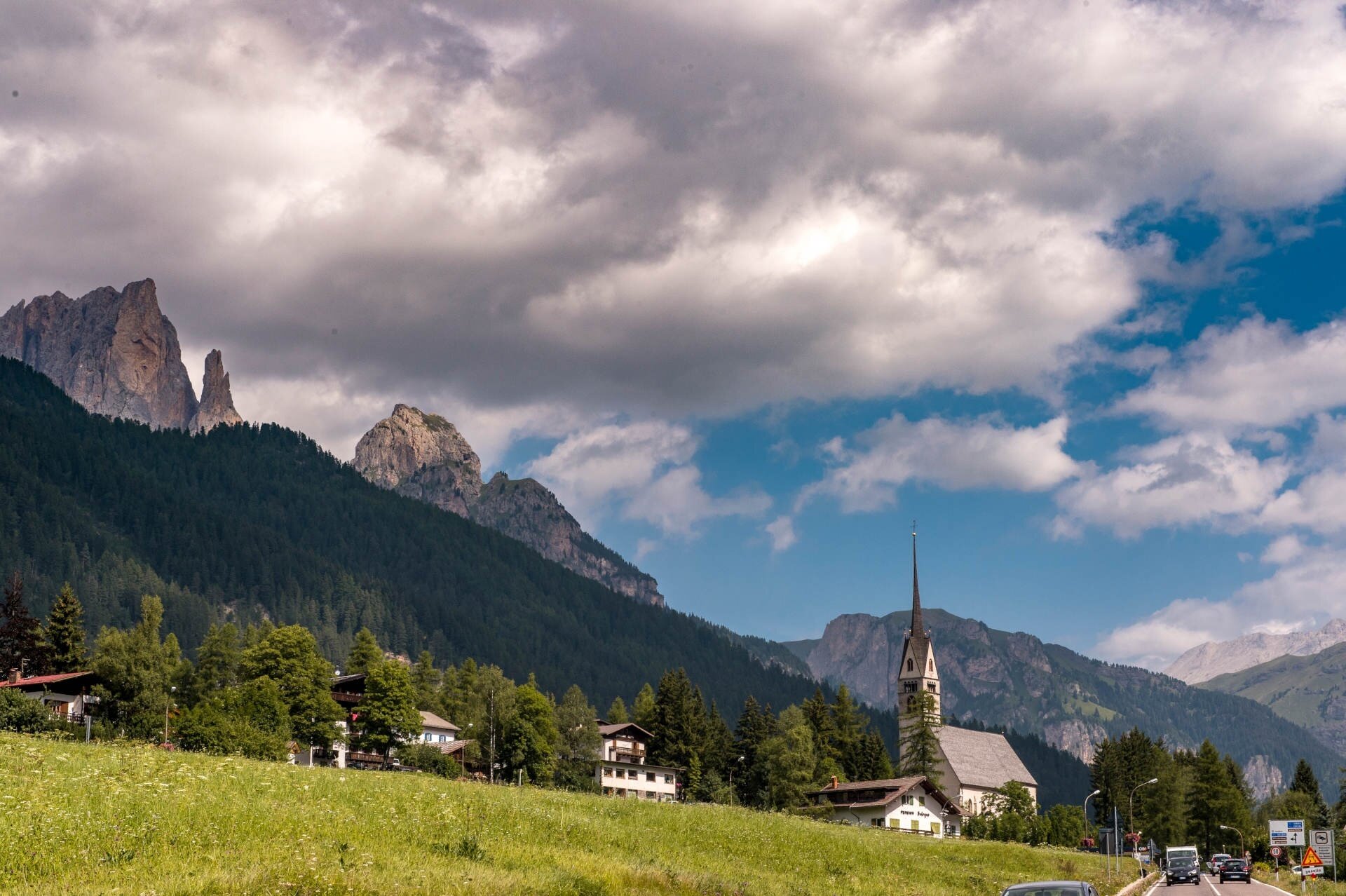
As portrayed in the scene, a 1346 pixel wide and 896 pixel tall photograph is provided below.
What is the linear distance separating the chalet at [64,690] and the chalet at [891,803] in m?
69.2

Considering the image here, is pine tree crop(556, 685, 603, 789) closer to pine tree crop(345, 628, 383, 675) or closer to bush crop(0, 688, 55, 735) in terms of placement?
pine tree crop(345, 628, 383, 675)

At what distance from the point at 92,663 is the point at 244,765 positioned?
8439 centimetres

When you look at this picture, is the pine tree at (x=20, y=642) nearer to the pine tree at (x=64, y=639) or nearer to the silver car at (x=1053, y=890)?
the pine tree at (x=64, y=639)

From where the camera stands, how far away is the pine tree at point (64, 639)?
113 meters

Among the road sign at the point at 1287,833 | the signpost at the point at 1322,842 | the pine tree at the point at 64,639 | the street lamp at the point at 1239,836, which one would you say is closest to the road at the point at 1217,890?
the signpost at the point at 1322,842

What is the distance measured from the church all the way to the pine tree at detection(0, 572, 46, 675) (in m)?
107

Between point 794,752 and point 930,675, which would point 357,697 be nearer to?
point 794,752

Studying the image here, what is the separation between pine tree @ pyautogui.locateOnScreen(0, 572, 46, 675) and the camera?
105812mm

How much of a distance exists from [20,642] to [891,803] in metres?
84.4

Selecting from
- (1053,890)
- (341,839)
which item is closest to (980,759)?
(1053,890)

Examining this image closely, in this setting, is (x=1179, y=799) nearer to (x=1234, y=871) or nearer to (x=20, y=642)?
(x=1234, y=871)

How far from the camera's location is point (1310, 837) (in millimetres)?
65000

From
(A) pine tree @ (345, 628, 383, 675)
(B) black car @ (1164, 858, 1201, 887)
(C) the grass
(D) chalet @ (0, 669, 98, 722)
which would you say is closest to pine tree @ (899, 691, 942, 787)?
(A) pine tree @ (345, 628, 383, 675)

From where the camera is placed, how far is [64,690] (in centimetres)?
9962
